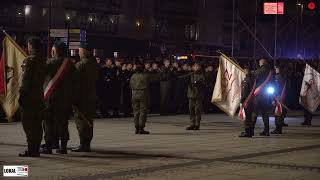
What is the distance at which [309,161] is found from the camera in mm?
12336

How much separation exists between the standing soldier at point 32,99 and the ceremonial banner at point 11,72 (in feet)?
6.25

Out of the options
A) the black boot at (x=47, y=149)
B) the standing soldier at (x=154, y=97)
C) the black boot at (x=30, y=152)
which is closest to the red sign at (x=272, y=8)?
the standing soldier at (x=154, y=97)

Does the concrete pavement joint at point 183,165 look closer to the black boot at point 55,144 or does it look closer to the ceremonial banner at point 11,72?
the black boot at point 55,144

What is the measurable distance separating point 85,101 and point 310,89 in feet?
34.5

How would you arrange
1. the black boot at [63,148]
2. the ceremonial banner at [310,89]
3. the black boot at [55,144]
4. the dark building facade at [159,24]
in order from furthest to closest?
1. the dark building facade at [159,24]
2. the ceremonial banner at [310,89]
3. the black boot at [55,144]
4. the black boot at [63,148]

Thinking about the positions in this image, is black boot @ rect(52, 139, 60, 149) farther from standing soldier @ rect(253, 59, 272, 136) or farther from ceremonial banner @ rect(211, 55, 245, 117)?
ceremonial banner @ rect(211, 55, 245, 117)

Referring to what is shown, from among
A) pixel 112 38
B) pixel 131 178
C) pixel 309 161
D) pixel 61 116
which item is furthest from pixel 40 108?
pixel 112 38

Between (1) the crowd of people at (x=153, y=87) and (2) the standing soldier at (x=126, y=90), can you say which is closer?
(1) the crowd of people at (x=153, y=87)

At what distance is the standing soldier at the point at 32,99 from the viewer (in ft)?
38.8

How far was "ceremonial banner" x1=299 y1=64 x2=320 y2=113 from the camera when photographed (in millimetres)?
21781

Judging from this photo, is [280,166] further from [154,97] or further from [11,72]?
[154,97]

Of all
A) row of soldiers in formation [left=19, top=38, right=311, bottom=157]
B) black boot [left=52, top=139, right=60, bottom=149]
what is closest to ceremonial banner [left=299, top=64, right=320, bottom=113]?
row of soldiers in formation [left=19, top=38, right=311, bottom=157]

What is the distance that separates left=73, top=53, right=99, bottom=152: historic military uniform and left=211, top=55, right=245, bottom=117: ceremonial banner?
649cm

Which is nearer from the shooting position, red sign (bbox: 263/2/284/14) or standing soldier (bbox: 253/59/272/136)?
standing soldier (bbox: 253/59/272/136)
